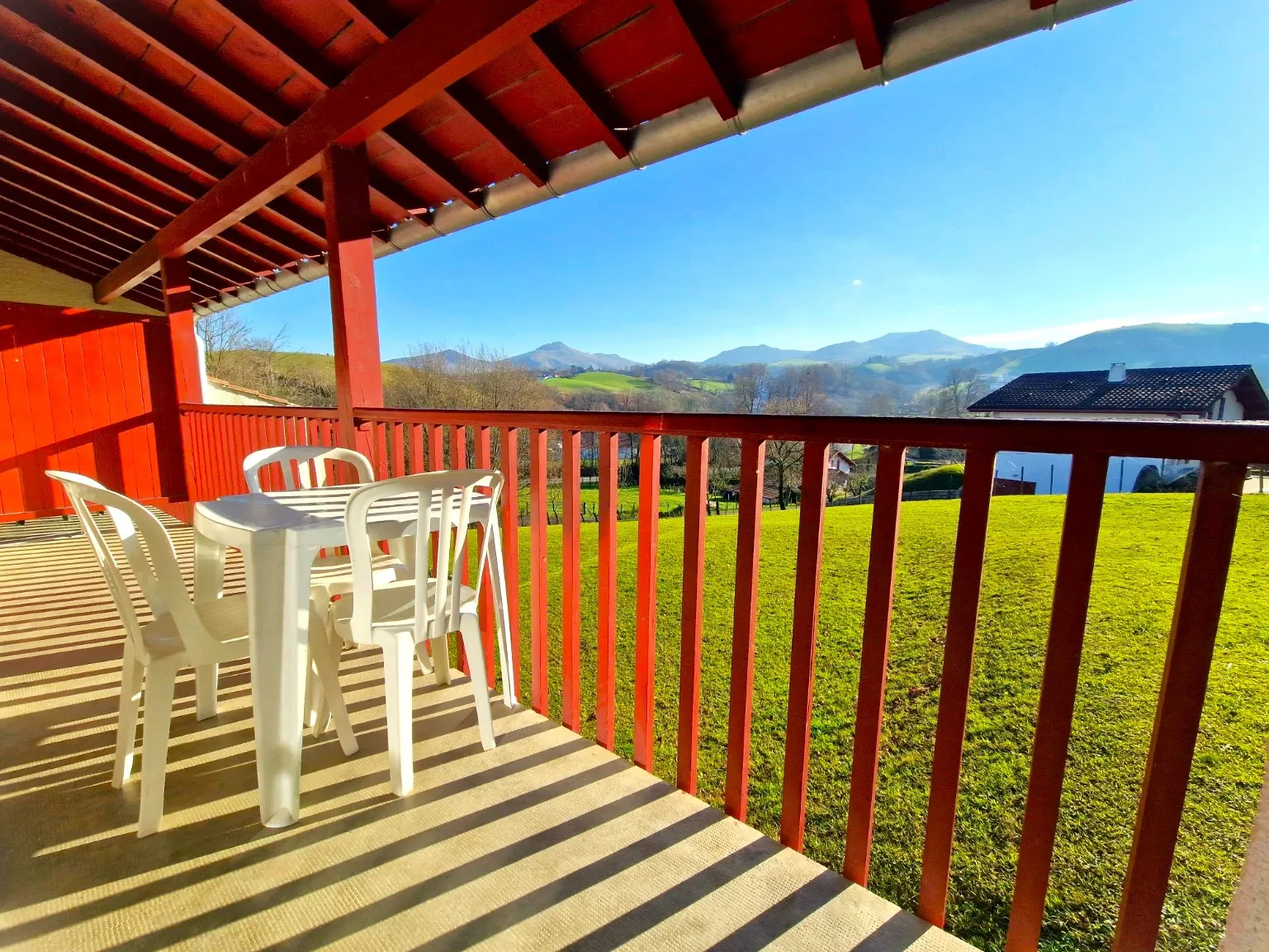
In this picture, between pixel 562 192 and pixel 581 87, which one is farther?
pixel 562 192

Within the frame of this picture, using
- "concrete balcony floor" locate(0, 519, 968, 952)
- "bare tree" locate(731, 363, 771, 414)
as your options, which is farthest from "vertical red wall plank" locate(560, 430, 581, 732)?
"bare tree" locate(731, 363, 771, 414)

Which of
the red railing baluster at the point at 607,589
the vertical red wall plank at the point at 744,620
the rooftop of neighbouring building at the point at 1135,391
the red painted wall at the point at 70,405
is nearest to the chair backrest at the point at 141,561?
the red railing baluster at the point at 607,589

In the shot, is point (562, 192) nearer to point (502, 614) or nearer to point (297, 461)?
point (297, 461)

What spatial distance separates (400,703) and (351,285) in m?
2.43

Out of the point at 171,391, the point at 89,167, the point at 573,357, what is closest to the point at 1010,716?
the point at 89,167

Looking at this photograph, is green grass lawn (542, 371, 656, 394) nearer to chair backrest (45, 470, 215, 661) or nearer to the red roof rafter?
the red roof rafter

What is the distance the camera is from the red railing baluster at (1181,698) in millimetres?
898

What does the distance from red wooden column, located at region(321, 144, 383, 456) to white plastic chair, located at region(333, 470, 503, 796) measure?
5.15 ft

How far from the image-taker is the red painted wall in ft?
17.8

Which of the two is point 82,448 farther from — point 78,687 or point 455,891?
point 455,891

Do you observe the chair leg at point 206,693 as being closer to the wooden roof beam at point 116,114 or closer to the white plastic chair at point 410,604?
the white plastic chair at point 410,604

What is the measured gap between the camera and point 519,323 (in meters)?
51.8

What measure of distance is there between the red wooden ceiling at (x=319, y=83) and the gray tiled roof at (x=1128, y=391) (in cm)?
260

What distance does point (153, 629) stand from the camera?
5.36 ft
